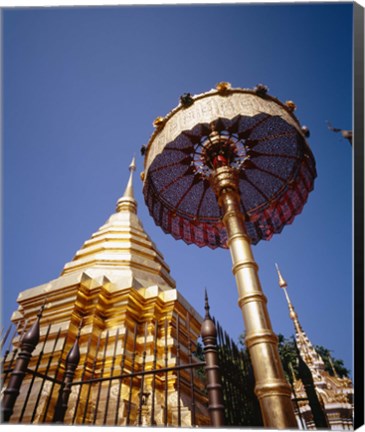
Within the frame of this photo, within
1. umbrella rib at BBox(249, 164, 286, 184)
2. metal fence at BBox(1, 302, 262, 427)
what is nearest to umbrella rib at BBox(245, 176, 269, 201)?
umbrella rib at BBox(249, 164, 286, 184)

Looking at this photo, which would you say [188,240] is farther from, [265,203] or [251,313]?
[251,313]

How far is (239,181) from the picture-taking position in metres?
4.34

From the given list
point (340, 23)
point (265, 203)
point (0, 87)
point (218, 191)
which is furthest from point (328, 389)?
point (0, 87)

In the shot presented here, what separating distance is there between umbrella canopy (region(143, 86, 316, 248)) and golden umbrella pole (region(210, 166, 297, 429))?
0.85 m

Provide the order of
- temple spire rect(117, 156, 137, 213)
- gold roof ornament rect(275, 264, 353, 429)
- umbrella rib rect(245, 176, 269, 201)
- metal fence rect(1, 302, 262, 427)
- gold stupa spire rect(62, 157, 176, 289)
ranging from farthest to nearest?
1. temple spire rect(117, 156, 137, 213)
2. gold roof ornament rect(275, 264, 353, 429)
3. gold stupa spire rect(62, 157, 176, 289)
4. umbrella rib rect(245, 176, 269, 201)
5. metal fence rect(1, 302, 262, 427)

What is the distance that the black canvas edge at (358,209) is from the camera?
255cm

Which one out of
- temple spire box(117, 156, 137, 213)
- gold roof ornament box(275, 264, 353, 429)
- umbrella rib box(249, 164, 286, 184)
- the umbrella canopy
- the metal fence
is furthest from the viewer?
temple spire box(117, 156, 137, 213)

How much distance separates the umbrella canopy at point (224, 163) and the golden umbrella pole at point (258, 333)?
0.85 metres

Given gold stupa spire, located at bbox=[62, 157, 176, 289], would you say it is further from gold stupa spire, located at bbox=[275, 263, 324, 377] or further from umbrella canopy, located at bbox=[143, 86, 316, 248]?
gold stupa spire, located at bbox=[275, 263, 324, 377]

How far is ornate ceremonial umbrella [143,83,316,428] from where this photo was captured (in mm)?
2461

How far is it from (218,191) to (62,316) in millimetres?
3304

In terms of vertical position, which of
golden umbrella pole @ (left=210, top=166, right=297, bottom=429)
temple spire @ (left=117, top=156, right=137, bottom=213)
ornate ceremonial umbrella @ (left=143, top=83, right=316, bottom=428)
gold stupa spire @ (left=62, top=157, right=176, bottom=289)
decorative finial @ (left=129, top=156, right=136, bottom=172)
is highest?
decorative finial @ (left=129, top=156, right=136, bottom=172)

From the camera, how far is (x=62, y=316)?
5.21m

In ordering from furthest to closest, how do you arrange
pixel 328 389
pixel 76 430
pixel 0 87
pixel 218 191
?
1. pixel 328 389
2. pixel 0 87
3. pixel 218 191
4. pixel 76 430
